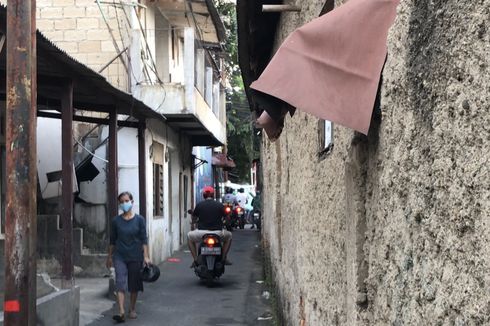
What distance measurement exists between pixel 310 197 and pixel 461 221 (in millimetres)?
3663

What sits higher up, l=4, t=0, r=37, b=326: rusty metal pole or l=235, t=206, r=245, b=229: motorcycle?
l=4, t=0, r=37, b=326: rusty metal pole

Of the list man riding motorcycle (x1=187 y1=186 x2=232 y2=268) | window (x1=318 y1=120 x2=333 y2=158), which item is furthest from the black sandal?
window (x1=318 y1=120 x2=333 y2=158)

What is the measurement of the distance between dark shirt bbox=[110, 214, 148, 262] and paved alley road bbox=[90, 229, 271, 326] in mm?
907

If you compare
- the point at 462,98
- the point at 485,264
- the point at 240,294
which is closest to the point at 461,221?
the point at 485,264

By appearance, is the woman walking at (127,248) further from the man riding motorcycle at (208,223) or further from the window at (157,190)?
the window at (157,190)

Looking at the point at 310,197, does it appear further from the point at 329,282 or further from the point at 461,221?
the point at 461,221

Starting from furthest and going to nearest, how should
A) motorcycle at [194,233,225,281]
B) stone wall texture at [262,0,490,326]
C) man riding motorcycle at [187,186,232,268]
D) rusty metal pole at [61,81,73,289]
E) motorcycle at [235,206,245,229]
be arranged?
motorcycle at [235,206,245,229] → man riding motorcycle at [187,186,232,268] → motorcycle at [194,233,225,281] → rusty metal pole at [61,81,73,289] → stone wall texture at [262,0,490,326]

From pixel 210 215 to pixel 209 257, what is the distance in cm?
80

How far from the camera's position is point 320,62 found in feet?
9.53

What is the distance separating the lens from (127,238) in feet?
28.7

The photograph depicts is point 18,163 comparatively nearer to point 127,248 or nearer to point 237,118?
point 127,248

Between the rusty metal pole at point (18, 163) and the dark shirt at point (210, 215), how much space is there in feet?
20.7

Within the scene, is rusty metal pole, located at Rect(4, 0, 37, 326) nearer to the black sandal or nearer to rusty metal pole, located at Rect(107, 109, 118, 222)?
the black sandal

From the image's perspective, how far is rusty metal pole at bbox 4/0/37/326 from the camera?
18.1ft
